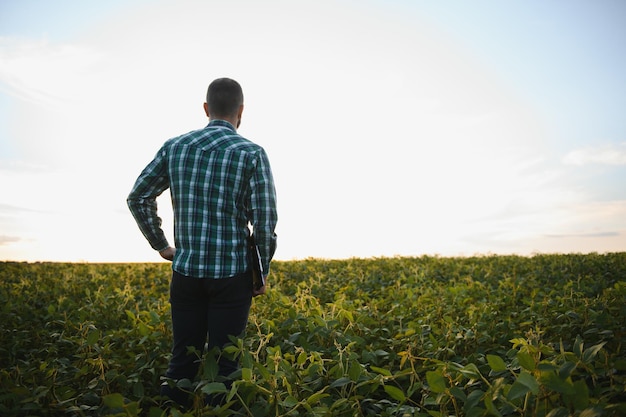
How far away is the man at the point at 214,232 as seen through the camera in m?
3.36

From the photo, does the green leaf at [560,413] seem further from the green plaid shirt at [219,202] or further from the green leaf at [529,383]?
the green plaid shirt at [219,202]

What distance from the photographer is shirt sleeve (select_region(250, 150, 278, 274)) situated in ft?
11.1

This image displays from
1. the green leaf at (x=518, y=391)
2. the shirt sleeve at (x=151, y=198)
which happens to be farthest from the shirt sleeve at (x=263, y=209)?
the green leaf at (x=518, y=391)

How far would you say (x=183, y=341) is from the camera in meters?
3.52

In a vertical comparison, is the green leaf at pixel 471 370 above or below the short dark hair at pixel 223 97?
below

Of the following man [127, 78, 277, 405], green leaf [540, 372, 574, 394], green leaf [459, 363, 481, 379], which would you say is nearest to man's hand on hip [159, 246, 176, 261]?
man [127, 78, 277, 405]

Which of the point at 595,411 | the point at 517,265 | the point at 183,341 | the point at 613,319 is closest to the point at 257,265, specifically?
the point at 183,341

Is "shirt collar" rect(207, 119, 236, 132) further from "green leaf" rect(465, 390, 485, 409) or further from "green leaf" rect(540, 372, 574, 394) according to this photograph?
"green leaf" rect(540, 372, 574, 394)

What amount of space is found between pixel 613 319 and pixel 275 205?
3795mm

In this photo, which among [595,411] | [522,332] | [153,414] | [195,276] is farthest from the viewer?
[522,332]

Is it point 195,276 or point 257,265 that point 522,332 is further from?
point 195,276

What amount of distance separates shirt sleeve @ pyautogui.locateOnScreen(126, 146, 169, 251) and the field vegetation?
→ 0.92m

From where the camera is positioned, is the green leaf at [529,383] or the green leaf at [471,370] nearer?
the green leaf at [529,383]

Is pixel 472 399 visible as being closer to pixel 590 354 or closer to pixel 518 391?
pixel 518 391
